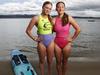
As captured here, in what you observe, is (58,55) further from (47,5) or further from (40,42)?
(47,5)

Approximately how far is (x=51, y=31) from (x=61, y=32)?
0.22 metres

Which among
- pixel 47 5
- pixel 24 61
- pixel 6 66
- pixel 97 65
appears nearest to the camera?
pixel 47 5

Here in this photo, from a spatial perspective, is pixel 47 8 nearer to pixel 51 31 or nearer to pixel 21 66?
pixel 51 31

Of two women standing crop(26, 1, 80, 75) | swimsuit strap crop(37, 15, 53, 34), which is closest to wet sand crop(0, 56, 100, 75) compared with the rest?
two women standing crop(26, 1, 80, 75)

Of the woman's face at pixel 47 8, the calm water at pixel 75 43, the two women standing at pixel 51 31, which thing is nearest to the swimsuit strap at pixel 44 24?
the two women standing at pixel 51 31

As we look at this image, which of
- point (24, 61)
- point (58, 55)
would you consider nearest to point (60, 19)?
point (58, 55)

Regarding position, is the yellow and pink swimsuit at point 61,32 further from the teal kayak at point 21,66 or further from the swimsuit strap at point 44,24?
the teal kayak at point 21,66

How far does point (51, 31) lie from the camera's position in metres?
6.88

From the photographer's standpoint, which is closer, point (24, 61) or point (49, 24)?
point (49, 24)

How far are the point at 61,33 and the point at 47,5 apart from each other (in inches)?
24.2

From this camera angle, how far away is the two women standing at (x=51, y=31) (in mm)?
6773

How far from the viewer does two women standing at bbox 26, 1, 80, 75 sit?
22.2ft

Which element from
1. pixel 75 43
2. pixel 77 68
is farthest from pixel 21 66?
pixel 75 43

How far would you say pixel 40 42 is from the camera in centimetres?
689
